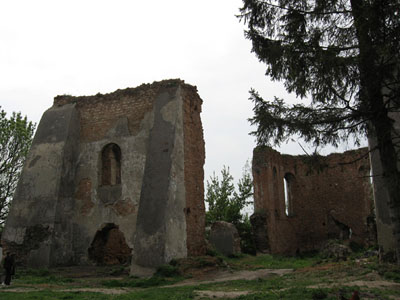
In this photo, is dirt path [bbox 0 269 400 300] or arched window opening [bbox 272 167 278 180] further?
arched window opening [bbox 272 167 278 180]

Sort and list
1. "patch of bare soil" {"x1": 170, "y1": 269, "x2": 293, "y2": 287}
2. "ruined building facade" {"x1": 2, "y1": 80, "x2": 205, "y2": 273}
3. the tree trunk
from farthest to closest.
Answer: "ruined building facade" {"x1": 2, "y1": 80, "x2": 205, "y2": 273}, "patch of bare soil" {"x1": 170, "y1": 269, "x2": 293, "y2": 287}, the tree trunk

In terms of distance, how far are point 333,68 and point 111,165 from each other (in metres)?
8.36

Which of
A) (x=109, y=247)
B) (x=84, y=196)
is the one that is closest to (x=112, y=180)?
(x=84, y=196)

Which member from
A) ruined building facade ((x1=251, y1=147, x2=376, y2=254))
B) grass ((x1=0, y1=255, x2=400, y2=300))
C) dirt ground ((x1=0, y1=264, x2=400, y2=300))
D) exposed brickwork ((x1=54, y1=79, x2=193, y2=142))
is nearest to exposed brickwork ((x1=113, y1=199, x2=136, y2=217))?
dirt ground ((x1=0, y1=264, x2=400, y2=300))

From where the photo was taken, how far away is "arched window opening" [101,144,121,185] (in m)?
13.3

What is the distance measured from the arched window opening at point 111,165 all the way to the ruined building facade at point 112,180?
0.10ft

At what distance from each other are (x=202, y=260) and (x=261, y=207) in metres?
9.85

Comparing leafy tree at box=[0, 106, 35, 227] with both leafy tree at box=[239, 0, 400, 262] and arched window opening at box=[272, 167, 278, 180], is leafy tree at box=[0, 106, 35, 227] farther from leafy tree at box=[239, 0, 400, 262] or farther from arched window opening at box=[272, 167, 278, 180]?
leafy tree at box=[239, 0, 400, 262]

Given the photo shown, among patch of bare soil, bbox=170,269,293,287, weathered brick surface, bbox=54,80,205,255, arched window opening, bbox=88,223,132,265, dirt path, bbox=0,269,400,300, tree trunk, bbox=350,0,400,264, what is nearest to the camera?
tree trunk, bbox=350,0,400,264

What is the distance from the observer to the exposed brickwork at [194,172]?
11910 mm

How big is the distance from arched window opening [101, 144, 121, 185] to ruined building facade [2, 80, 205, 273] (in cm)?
3

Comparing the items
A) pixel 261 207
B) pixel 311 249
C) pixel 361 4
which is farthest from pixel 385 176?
pixel 311 249

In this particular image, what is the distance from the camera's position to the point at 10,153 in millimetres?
20812

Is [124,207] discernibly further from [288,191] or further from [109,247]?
[288,191]
